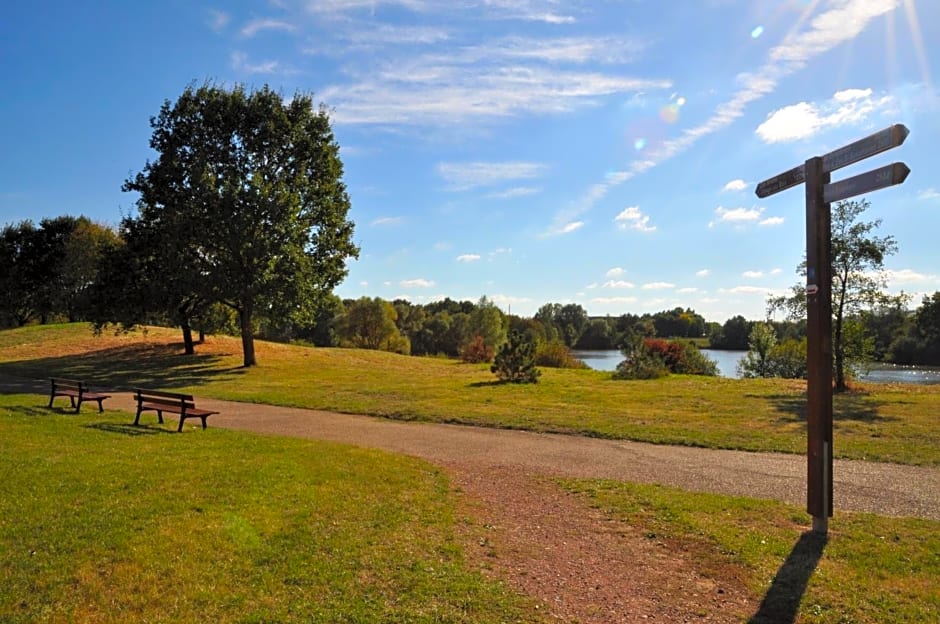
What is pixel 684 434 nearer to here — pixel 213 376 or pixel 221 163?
pixel 213 376

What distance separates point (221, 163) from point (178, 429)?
58.4ft

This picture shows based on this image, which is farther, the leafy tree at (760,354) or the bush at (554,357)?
the leafy tree at (760,354)

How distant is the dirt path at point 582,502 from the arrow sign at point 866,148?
383cm

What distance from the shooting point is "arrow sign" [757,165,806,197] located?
594cm

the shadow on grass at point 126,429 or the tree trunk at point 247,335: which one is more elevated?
the tree trunk at point 247,335

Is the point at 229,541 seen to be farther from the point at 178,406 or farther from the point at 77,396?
the point at 77,396

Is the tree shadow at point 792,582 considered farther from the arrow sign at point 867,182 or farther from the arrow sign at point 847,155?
the arrow sign at point 847,155

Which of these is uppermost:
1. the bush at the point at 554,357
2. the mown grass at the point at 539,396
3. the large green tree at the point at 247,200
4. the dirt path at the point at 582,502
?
the large green tree at the point at 247,200

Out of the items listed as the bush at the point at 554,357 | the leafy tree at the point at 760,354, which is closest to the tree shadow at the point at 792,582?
the bush at the point at 554,357

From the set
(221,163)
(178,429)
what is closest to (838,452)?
(178,429)

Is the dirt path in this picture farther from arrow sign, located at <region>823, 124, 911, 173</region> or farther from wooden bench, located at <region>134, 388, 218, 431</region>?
arrow sign, located at <region>823, 124, 911, 173</region>

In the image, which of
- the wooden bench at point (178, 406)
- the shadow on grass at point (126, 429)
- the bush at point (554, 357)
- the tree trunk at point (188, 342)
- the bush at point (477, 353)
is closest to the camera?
the shadow on grass at point (126, 429)

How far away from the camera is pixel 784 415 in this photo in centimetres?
1385

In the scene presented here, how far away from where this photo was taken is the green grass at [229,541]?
4160 mm
